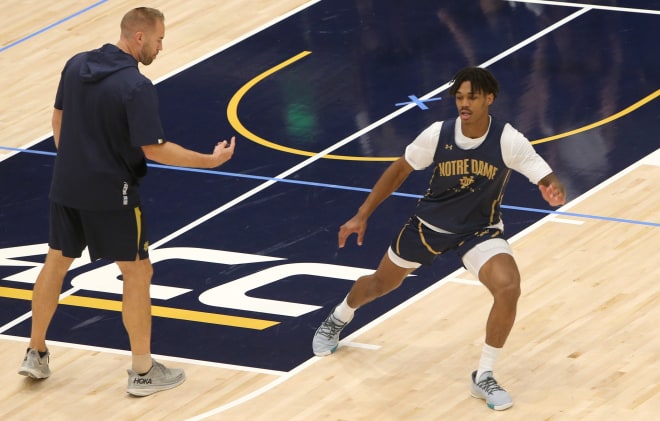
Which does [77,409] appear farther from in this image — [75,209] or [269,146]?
[269,146]

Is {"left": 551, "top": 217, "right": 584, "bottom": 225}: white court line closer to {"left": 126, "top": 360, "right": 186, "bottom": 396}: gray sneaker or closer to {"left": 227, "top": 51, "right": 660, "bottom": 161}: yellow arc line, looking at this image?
{"left": 227, "top": 51, "right": 660, "bottom": 161}: yellow arc line

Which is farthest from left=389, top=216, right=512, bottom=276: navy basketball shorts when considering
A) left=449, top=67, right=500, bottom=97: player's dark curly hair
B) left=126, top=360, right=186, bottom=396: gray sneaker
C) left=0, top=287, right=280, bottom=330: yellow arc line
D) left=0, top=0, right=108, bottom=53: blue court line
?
left=0, top=0, right=108, bottom=53: blue court line

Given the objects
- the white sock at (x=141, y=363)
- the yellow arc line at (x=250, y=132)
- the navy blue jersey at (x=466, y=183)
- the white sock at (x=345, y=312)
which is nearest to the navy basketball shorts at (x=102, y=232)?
the white sock at (x=141, y=363)

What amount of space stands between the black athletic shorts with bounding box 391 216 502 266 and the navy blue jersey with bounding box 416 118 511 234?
0.05 meters

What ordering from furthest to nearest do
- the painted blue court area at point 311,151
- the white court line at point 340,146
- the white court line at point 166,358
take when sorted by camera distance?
the painted blue court area at point 311,151, the white court line at point 166,358, the white court line at point 340,146

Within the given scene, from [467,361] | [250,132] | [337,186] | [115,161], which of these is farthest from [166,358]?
[250,132]

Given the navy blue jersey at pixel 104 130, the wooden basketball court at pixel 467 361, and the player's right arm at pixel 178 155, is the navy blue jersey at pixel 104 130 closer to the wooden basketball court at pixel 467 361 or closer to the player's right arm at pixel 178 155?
the player's right arm at pixel 178 155

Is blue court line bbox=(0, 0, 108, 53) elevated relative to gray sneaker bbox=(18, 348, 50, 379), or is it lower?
elevated

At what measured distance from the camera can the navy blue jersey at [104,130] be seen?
10.2 metres

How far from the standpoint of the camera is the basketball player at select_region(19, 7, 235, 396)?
10164 millimetres

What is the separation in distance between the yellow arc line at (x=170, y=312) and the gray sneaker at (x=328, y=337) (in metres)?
0.56

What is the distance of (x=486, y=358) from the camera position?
10.4m

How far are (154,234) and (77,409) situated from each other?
9.49 ft

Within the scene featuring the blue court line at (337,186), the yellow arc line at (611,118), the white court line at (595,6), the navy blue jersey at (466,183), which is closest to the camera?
the navy blue jersey at (466,183)
